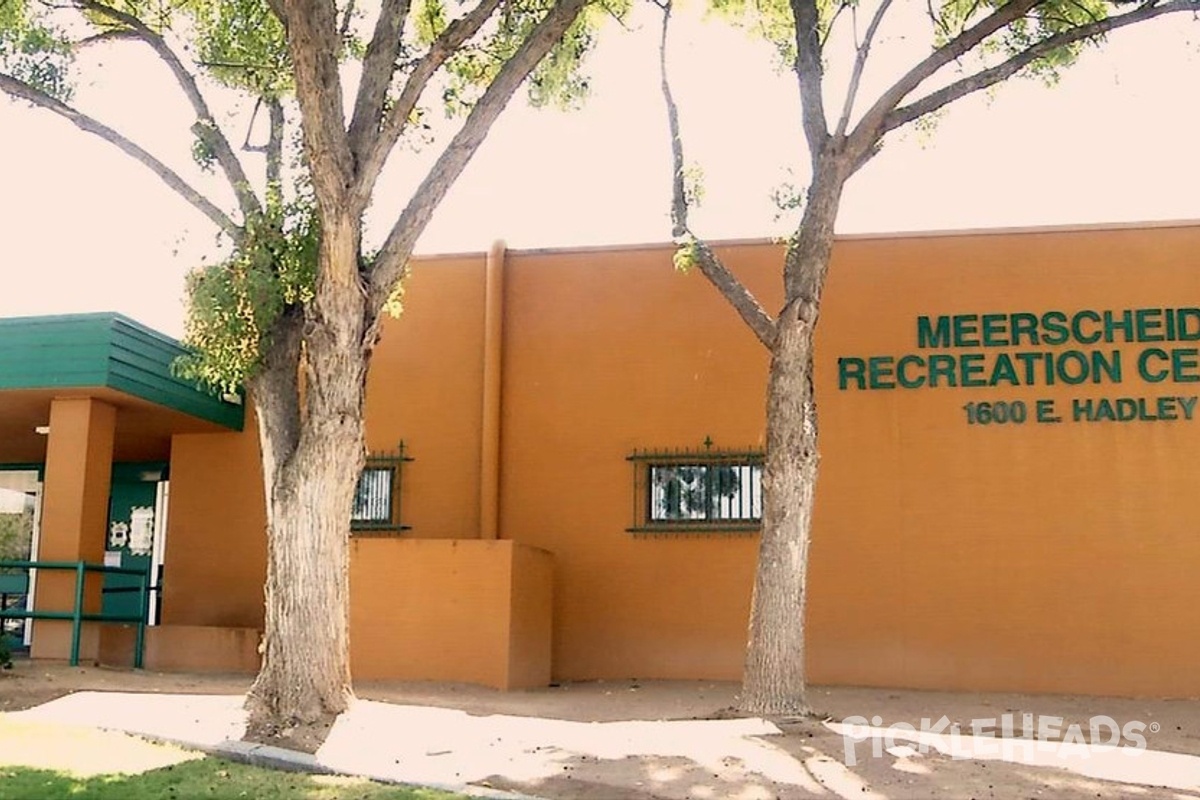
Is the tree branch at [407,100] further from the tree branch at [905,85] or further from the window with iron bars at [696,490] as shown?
the window with iron bars at [696,490]

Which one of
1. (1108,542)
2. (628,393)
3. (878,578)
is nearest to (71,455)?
(628,393)

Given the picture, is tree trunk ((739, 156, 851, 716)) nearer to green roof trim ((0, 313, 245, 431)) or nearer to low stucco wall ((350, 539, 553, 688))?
low stucco wall ((350, 539, 553, 688))

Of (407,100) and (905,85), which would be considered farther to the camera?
(905,85)

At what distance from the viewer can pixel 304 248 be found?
30.5ft

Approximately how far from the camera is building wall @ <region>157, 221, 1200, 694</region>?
39.8 feet

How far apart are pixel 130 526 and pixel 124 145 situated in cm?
845

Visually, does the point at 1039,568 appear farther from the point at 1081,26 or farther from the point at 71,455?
the point at 71,455

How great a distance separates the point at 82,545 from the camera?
12.5 metres

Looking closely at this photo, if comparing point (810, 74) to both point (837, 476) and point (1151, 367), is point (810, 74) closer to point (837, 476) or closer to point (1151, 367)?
point (837, 476)

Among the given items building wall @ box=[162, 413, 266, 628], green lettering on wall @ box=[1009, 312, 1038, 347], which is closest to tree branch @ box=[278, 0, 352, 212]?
building wall @ box=[162, 413, 266, 628]

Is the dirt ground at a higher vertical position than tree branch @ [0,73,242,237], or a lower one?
lower

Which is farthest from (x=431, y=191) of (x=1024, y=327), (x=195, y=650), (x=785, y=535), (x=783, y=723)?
(x=1024, y=327)

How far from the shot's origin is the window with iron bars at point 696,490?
13.1 m

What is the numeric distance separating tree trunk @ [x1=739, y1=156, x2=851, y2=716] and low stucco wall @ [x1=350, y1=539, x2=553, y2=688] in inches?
124
